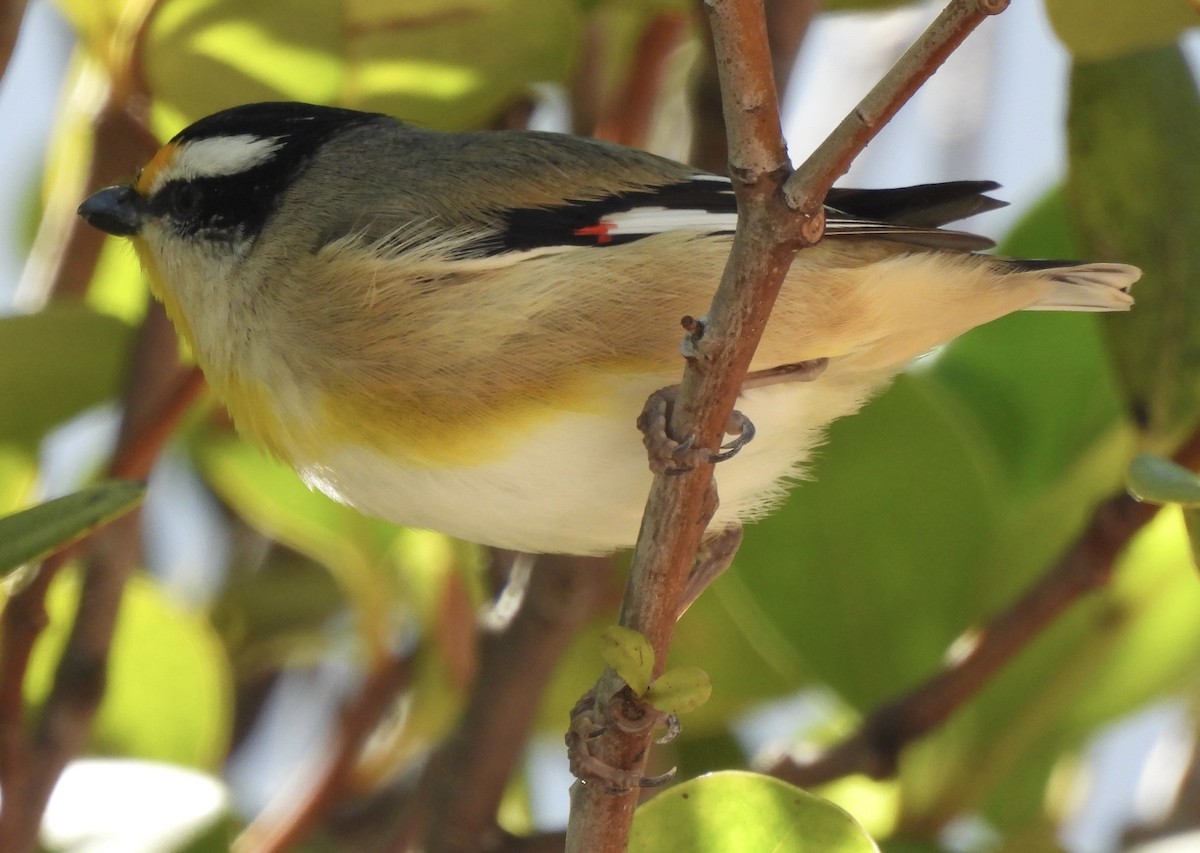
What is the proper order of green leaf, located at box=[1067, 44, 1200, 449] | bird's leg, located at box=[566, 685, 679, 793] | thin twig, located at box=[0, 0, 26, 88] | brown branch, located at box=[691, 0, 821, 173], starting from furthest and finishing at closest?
brown branch, located at box=[691, 0, 821, 173] < green leaf, located at box=[1067, 44, 1200, 449] < thin twig, located at box=[0, 0, 26, 88] < bird's leg, located at box=[566, 685, 679, 793]

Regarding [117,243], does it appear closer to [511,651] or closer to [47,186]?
[47,186]

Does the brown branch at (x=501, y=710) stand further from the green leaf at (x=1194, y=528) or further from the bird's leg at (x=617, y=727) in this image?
the green leaf at (x=1194, y=528)

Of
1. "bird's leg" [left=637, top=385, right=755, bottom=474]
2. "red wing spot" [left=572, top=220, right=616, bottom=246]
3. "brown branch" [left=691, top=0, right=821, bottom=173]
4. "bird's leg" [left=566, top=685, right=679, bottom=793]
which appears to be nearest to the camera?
"bird's leg" [left=637, top=385, right=755, bottom=474]

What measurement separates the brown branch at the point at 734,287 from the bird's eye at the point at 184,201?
3.85 ft

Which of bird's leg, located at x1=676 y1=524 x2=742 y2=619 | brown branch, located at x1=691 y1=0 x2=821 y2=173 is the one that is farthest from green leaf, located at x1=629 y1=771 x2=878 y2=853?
brown branch, located at x1=691 y1=0 x2=821 y2=173

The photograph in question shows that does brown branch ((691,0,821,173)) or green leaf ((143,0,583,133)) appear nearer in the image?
green leaf ((143,0,583,133))

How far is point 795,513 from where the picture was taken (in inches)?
95.7

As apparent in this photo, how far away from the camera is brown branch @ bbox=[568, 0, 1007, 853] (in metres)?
1.32

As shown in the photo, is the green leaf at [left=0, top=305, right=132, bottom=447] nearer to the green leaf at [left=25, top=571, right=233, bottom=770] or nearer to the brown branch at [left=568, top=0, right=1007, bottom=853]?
the green leaf at [left=25, top=571, right=233, bottom=770]

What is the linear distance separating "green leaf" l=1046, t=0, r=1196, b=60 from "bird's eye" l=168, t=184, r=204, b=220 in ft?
4.54

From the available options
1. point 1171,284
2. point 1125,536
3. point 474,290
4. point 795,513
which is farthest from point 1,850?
point 1171,284

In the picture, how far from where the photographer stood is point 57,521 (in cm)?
157

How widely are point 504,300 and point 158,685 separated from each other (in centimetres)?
95

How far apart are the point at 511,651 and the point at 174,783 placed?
568mm
